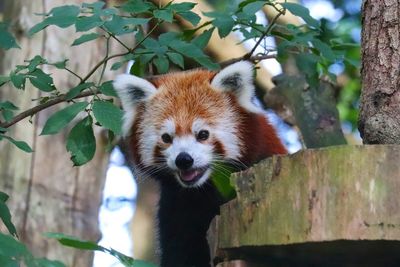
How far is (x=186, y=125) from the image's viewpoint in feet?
13.8

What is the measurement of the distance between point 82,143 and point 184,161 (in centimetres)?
82

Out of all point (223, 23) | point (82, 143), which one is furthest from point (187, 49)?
point (82, 143)

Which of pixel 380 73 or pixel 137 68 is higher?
pixel 137 68

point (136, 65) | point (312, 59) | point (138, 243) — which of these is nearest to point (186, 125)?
point (136, 65)

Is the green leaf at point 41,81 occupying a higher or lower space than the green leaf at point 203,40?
lower

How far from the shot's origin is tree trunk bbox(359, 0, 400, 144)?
9.61 feet

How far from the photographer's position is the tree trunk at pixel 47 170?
4758 mm

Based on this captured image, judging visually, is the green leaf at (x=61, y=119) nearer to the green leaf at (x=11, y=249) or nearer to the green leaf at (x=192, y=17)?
the green leaf at (x=192, y=17)

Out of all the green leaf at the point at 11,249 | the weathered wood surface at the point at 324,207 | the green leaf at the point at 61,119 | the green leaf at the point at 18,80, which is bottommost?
the green leaf at the point at 11,249

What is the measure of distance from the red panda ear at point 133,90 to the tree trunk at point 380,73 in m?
1.37

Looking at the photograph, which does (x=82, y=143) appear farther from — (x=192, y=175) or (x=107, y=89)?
(x=192, y=175)

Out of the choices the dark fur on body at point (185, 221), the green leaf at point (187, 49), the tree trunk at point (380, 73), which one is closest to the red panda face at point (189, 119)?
the dark fur on body at point (185, 221)

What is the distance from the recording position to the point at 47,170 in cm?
481

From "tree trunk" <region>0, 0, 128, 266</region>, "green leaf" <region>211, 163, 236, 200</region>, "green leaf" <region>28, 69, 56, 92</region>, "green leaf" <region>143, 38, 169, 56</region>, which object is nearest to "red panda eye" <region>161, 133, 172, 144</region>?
"green leaf" <region>211, 163, 236, 200</region>
